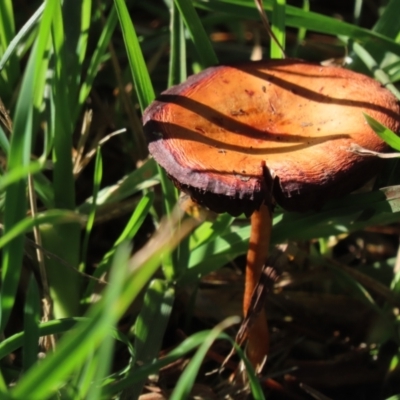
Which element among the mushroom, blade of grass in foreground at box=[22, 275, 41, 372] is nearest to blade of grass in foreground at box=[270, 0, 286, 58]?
the mushroom

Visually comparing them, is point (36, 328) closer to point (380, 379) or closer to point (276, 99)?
point (276, 99)

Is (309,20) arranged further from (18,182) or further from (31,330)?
(31,330)

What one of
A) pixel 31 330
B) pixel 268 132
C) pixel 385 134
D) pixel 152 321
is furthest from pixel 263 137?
pixel 31 330

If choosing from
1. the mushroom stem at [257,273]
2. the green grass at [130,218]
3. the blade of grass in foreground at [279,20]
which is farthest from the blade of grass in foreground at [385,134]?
the blade of grass in foreground at [279,20]

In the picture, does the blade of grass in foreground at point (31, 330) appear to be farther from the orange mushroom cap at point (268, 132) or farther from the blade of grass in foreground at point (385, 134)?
the blade of grass in foreground at point (385, 134)

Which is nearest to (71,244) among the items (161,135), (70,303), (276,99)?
(70,303)

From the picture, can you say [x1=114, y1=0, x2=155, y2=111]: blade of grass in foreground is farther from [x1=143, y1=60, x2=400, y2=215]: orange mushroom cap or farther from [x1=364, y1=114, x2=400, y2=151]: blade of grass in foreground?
[x1=364, y1=114, x2=400, y2=151]: blade of grass in foreground
